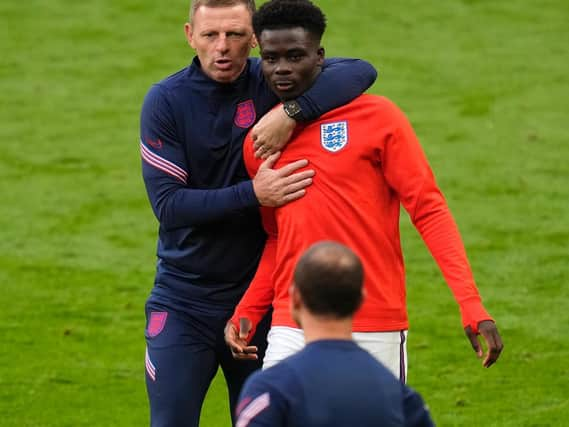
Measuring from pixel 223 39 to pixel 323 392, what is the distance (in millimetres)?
2366

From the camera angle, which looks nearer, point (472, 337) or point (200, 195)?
point (472, 337)

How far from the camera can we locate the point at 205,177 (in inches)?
232

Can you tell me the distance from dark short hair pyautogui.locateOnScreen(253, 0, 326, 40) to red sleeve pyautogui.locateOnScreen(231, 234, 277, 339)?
97 cm

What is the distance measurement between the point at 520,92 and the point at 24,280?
8029 mm

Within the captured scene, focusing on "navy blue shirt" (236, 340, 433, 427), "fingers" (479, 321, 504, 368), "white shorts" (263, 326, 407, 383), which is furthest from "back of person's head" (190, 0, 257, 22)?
"navy blue shirt" (236, 340, 433, 427)

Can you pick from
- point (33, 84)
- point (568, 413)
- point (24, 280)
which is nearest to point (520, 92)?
point (33, 84)

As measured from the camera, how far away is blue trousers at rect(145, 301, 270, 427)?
5898mm

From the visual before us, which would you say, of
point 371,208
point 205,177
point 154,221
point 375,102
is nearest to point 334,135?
point 375,102

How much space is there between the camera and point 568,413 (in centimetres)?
857

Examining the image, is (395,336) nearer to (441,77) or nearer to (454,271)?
(454,271)

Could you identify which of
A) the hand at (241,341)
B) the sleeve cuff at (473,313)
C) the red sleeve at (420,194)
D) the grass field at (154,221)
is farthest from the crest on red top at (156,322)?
the grass field at (154,221)

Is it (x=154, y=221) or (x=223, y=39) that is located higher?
(x=223, y=39)

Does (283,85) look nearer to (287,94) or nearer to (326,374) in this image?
(287,94)

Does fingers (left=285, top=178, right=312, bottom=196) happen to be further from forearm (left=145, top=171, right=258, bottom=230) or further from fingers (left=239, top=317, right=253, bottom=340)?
fingers (left=239, top=317, right=253, bottom=340)
